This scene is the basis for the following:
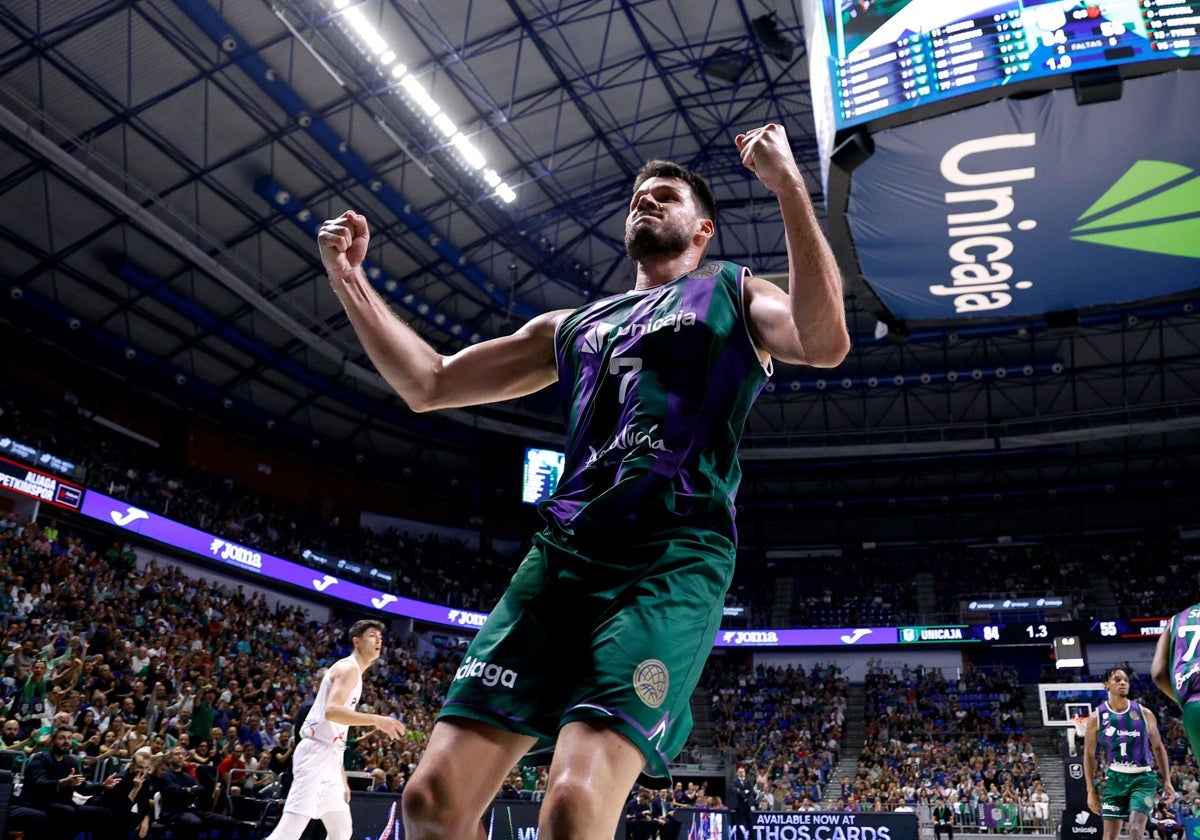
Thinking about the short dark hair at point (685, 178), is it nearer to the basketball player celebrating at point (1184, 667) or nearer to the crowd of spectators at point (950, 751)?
the basketball player celebrating at point (1184, 667)

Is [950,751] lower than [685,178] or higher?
lower

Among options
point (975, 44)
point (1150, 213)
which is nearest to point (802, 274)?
point (975, 44)

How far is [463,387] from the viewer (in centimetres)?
272

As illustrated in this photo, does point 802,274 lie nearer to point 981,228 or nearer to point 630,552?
point 630,552

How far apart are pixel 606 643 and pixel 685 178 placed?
1.35m

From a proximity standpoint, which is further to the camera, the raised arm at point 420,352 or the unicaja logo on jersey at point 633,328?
the raised arm at point 420,352

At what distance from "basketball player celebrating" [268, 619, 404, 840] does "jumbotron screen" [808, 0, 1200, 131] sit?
17.3 feet

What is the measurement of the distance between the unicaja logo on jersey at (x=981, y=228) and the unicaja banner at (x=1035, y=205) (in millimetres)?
11

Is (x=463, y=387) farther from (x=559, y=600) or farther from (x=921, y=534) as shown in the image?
(x=921, y=534)

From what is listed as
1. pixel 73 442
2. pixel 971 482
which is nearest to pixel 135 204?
pixel 73 442

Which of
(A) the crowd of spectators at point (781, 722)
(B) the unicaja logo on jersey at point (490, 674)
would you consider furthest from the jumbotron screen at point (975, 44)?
(A) the crowd of spectators at point (781, 722)

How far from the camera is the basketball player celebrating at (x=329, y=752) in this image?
6348 mm

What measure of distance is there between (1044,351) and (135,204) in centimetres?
2600

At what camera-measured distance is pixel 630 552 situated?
6.81 feet
